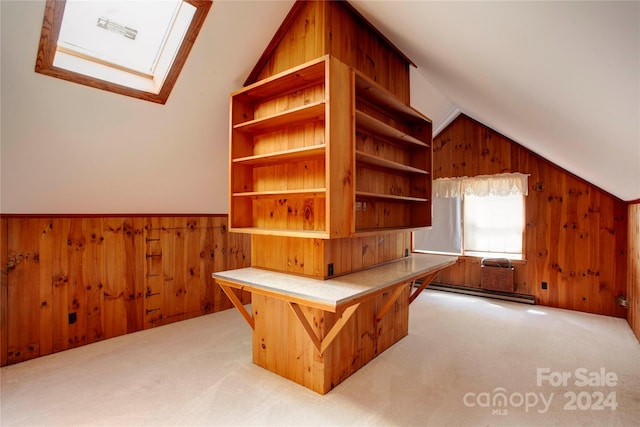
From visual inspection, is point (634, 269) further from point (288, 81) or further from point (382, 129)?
point (288, 81)

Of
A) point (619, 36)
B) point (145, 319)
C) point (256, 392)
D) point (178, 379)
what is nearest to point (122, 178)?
point (145, 319)

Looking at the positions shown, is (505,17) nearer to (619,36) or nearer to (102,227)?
(619,36)

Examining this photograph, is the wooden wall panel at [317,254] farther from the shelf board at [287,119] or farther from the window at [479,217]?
the window at [479,217]

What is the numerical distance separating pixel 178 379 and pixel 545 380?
2.72 metres

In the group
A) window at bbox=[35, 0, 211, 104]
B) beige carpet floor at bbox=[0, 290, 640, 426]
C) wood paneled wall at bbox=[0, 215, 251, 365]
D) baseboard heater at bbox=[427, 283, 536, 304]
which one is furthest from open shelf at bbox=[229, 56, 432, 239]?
baseboard heater at bbox=[427, 283, 536, 304]

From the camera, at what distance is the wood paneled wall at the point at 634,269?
10.0 feet

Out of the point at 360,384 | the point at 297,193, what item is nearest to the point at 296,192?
the point at 297,193

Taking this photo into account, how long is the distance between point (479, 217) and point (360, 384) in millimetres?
3615

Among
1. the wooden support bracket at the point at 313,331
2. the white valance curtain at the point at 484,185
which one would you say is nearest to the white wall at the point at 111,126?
the wooden support bracket at the point at 313,331

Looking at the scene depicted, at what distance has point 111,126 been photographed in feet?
8.13

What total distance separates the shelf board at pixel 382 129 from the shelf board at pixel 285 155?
0.39m

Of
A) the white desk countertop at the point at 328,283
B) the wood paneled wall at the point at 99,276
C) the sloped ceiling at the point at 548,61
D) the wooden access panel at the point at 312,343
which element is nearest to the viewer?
the sloped ceiling at the point at 548,61

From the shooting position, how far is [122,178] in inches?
112

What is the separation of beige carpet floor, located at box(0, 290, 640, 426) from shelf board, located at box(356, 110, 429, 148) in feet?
6.24
